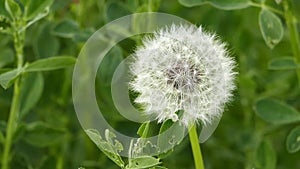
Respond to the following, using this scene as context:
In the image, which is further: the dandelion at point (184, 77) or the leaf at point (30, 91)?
the leaf at point (30, 91)

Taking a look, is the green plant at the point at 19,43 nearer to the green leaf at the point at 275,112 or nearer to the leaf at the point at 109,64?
the leaf at the point at 109,64

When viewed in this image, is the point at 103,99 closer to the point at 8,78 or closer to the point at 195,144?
the point at 8,78

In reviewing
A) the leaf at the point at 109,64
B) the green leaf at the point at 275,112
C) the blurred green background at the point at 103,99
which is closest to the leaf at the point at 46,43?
the blurred green background at the point at 103,99

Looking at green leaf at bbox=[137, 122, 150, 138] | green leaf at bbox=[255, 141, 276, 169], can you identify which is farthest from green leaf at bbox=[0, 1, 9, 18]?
green leaf at bbox=[255, 141, 276, 169]

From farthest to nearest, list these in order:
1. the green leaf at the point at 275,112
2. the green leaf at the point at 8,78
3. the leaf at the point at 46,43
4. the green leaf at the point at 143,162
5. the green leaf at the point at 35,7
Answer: the leaf at the point at 46,43, the green leaf at the point at 275,112, the green leaf at the point at 35,7, the green leaf at the point at 8,78, the green leaf at the point at 143,162

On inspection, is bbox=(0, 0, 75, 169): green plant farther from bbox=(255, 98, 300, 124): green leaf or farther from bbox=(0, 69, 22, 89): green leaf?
bbox=(255, 98, 300, 124): green leaf

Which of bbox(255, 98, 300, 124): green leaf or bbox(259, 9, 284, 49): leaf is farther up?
bbox(259, 9, 284, 49): leaf

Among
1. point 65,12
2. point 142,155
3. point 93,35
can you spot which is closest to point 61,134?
point 93,35

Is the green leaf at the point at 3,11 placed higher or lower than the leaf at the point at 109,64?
higher

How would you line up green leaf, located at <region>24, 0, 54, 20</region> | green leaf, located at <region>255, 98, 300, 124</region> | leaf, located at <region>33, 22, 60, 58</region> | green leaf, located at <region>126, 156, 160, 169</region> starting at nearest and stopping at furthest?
green leaf, located at <region>126, 156, 160, 169</region> < green leaf, located at <region>24, 0, 54, 20</region> < green leaf, located at <region>255, 98, 300, 124</region> < leaf, located at <region>33, 22, 60, 58</region>
